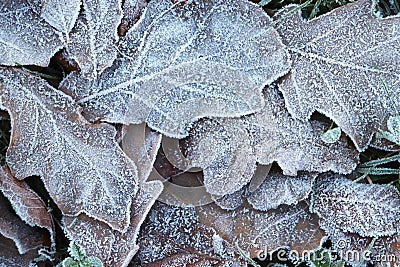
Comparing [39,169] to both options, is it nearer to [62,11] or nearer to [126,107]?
[126,107]

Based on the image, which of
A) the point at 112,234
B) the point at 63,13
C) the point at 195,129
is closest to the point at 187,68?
the point at 195,129

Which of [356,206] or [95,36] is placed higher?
[95,36]

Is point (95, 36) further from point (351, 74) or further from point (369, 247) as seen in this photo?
point (369, 247)

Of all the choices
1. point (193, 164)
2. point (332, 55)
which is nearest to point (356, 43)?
point (332, 55)

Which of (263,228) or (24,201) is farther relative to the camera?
(263,228)
